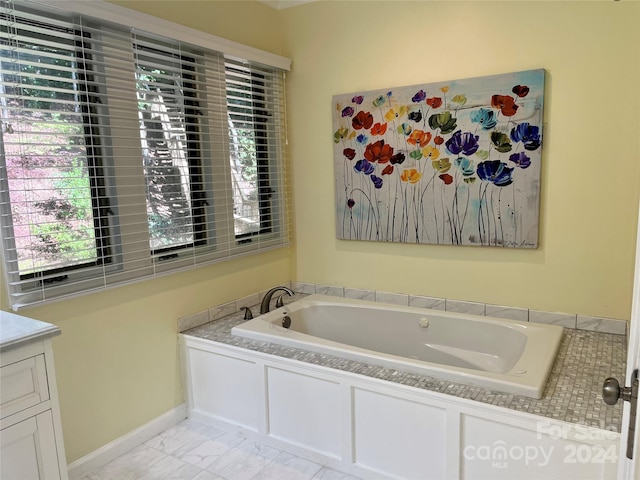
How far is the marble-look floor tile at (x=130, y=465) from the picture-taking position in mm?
2184

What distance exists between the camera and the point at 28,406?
135 cm

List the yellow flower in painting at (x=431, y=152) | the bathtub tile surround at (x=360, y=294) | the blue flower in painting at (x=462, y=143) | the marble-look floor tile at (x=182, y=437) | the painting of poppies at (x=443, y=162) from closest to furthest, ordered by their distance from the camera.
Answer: the marble-look floor tile at (x=182, y=437) → the painting of poppies at (x=443, y=162) → the blue flower in painting at (x=462, y=143) → the yellow flower in painting at (x=431, y=152) → the bathtub tile surround at (x=360, y=294)

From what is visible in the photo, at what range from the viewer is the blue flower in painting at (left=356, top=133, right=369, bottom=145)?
300 cm

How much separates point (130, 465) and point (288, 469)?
2.63ft

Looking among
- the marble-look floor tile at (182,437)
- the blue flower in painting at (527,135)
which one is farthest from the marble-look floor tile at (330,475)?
the blue flower in painting at (527,135)

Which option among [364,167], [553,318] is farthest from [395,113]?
[553,318]

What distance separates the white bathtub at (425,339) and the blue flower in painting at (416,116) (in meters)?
1.20

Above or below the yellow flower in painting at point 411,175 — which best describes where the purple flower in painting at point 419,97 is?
above

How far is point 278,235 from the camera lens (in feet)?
11.1

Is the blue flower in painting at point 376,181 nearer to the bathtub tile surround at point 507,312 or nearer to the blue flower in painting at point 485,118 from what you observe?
the blue flower in painting at point 485,118

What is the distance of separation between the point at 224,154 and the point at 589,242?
7.17ft

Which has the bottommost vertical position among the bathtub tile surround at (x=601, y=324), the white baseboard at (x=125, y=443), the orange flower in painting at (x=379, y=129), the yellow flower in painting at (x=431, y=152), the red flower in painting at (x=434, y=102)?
the white baseboard at (x=125, y=443)

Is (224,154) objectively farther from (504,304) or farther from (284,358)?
(504,304)

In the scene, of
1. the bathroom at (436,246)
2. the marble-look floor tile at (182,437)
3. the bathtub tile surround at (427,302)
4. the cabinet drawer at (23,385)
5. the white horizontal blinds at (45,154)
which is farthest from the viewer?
the bathtub tile surround at (427,302)
